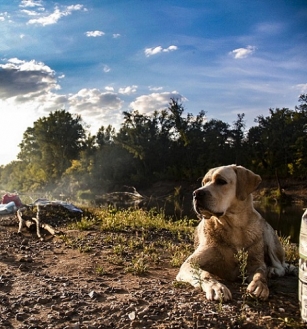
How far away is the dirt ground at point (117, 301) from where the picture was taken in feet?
12.8

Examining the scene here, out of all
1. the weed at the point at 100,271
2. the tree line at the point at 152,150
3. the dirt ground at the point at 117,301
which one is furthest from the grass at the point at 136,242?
the tree line at the point at 152,150

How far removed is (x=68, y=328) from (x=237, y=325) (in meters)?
1.62

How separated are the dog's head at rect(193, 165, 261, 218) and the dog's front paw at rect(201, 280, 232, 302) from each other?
3.12 ft

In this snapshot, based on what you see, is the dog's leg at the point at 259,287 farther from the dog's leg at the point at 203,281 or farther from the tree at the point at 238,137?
the tree at the point at 238,137

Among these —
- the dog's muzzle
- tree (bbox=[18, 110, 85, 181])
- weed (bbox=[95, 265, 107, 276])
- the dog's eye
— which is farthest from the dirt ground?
tree (bbox=[18, 110, 85, 181])

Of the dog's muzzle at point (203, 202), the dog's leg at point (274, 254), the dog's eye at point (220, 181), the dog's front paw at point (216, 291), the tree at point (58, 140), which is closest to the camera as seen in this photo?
the dog's front paw at point (216, 291)

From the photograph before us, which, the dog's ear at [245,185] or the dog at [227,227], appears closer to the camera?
the dog at [227,227]

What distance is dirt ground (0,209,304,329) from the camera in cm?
390

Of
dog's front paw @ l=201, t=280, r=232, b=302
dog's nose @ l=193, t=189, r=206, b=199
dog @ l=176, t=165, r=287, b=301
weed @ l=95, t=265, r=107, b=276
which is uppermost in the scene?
dog's nose @ l=193, t=189, r=206, b=199

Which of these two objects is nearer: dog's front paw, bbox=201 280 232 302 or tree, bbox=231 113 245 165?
dog's front paw, bbox=201 280 232 302

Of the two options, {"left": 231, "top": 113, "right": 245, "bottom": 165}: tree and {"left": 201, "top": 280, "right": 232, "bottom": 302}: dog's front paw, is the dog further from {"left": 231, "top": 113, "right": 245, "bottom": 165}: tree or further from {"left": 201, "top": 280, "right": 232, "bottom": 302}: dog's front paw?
{"left": 231, "top": 113, "right": 245, "bottom": 165}: tree

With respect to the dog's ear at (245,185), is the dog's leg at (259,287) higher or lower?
lower

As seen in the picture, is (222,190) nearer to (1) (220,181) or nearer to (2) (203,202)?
(1) (220,181)

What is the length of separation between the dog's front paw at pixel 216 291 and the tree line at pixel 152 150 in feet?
155
